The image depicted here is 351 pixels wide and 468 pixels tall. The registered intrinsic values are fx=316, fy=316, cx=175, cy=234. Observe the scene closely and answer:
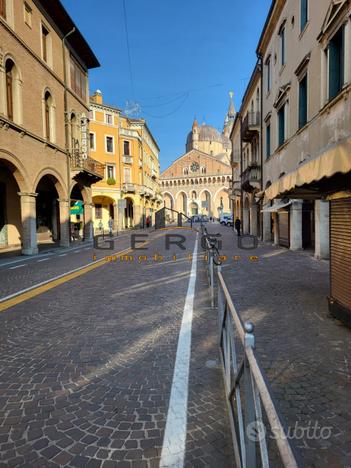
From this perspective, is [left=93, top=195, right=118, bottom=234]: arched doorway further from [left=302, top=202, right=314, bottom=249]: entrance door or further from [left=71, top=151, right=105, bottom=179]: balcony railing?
[left=302, top=202, right=314, bottom=249]: entrance door

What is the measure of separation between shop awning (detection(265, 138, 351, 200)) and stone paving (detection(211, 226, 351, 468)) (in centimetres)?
215

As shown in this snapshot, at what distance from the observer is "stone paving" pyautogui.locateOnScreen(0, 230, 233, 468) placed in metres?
2.43

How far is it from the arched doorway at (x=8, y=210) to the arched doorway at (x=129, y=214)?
24956 mm

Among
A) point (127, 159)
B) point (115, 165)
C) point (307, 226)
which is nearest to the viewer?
point (307, 226)

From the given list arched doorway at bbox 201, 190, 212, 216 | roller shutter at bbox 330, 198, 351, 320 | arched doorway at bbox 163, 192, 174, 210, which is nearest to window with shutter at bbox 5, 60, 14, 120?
roller shutter at bbox 330, 198, 351, 320

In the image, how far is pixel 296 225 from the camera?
14961mm

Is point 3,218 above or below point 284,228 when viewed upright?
above

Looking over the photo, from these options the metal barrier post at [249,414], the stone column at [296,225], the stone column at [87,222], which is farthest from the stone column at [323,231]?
the stone column at [87,222]

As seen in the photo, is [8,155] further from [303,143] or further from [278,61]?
[278,61]

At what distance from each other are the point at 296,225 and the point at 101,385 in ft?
44.2

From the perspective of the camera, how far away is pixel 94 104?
3881 centimetres

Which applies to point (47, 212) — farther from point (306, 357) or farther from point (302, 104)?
point (306, 357)

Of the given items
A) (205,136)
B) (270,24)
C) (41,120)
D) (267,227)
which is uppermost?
(205,136)

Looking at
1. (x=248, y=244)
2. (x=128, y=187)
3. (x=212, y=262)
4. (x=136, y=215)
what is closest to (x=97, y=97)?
(x=128, y=187)
